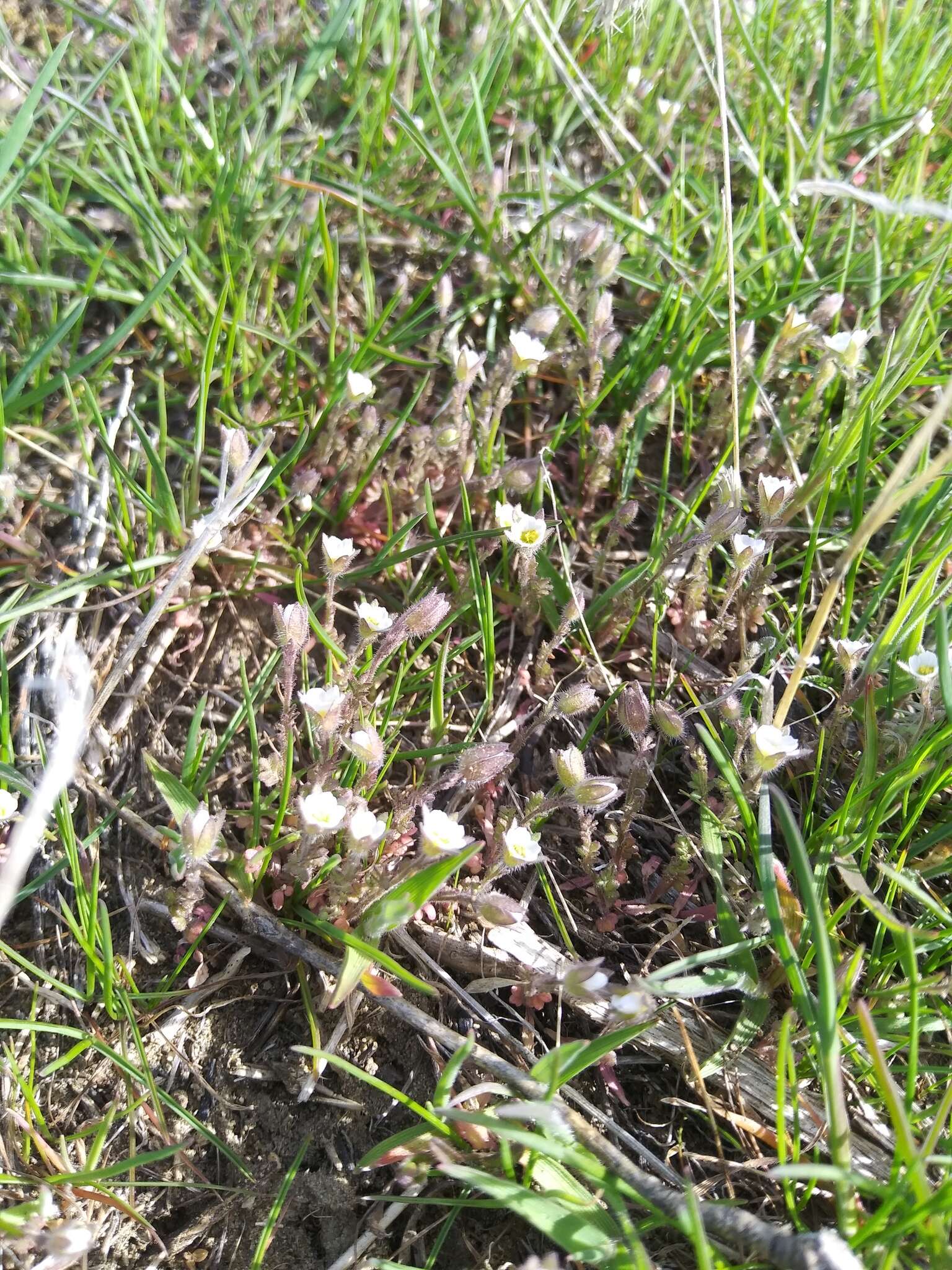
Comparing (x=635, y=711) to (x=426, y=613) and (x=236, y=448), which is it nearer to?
(x=426, y=613)

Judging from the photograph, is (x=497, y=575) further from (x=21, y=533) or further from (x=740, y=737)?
(x=21, y=533)

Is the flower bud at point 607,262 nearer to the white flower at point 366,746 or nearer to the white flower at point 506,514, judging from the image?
the white flower at point 506,514

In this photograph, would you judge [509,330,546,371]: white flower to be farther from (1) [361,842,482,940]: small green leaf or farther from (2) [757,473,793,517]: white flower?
(1) [361,842,482,940]: small green leaf

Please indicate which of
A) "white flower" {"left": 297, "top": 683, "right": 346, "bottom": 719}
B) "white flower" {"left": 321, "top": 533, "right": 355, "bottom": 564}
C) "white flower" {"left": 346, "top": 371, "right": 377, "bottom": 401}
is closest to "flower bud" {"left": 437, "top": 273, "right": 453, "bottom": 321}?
"white flower" {"left": 346, "top": 371, "right": 377, "bottom": 401}

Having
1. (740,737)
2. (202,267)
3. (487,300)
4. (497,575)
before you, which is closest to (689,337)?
(487,300)

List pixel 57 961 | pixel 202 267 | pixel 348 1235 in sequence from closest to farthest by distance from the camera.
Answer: pixel 348 1235, pixel 57 961, pixel 202 267

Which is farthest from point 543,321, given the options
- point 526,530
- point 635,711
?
point 635,711

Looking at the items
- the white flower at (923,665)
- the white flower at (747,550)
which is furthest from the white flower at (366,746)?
the white flower at (923,665)
